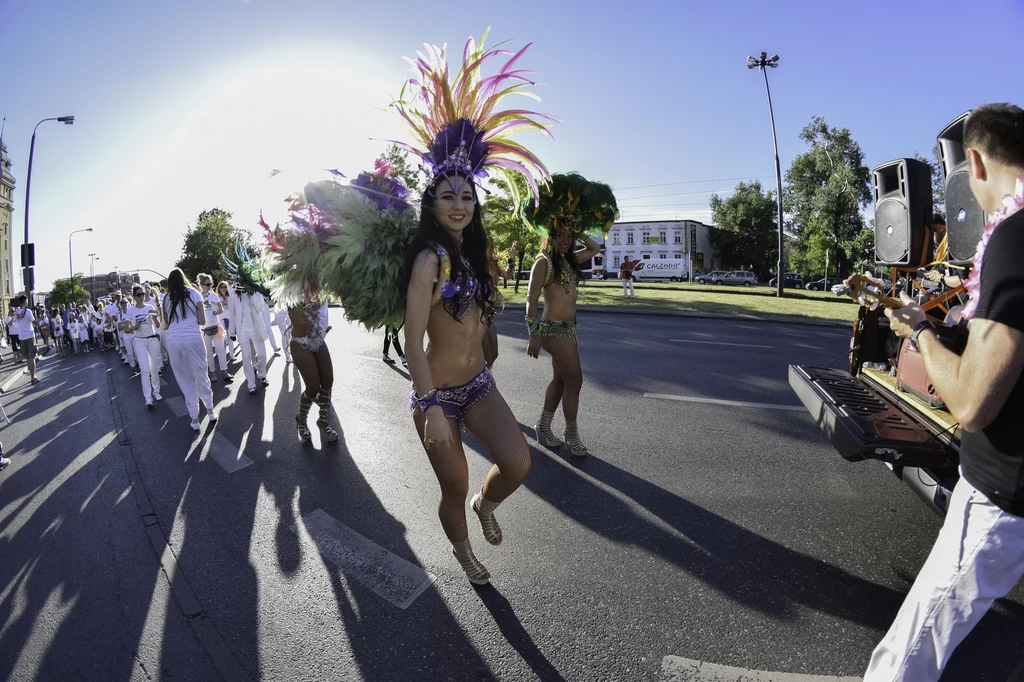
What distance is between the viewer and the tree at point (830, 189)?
35531mm

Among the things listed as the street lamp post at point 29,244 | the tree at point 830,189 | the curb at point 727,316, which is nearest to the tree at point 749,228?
the tree at point 830,189

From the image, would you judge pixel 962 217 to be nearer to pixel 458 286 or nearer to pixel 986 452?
pixel 986 452

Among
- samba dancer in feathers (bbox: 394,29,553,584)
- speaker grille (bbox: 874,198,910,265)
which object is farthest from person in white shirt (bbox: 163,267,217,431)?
speaker grille (bbox: 874,198,910,265)

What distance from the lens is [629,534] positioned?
3650 mm

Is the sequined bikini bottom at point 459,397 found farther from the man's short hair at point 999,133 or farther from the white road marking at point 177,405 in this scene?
the white road marking at point 177,405

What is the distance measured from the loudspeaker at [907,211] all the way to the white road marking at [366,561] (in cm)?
412

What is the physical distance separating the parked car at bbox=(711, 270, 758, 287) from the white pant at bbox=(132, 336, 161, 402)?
4922 centimetres

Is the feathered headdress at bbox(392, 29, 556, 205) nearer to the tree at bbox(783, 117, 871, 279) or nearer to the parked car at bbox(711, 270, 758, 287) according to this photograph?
the tree at bbox(783, 117, 871, 279)

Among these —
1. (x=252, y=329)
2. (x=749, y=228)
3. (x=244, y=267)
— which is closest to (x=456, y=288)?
(x=244, y=267)

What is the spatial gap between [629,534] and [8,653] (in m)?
3.29

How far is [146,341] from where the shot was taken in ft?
28.4

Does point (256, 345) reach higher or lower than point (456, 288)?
lower

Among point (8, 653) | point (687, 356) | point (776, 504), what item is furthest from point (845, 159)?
point (8, 653)

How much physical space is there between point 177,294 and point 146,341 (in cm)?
220
